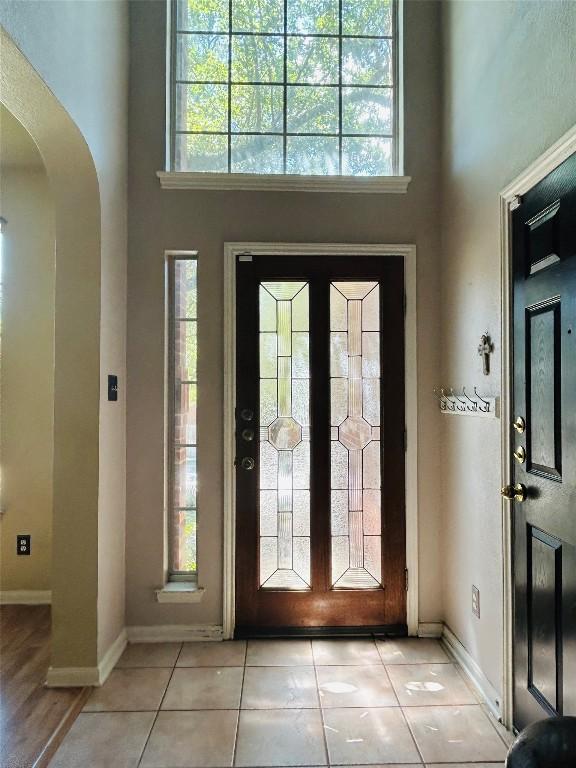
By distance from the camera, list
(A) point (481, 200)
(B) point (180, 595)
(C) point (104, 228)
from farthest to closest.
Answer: (B) point (180, 595) → (C) point (104, 228) → (A) point (481, 200)

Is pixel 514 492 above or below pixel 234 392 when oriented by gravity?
below

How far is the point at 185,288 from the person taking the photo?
267 centimetres

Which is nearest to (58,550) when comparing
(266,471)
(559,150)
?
(266,471)

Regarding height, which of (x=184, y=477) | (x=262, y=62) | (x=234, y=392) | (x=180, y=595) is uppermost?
(x=262, y=62)

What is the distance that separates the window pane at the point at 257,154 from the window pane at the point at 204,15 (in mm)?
625

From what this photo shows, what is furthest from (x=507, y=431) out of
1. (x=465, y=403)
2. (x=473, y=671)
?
(x=473, y=671)

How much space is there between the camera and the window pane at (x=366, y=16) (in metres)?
2.71

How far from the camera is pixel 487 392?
203 cm

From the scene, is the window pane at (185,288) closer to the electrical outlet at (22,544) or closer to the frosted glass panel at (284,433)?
the frosted glass panel at (284,433)

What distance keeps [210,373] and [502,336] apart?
1.44 m

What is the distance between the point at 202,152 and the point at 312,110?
668 millimetres

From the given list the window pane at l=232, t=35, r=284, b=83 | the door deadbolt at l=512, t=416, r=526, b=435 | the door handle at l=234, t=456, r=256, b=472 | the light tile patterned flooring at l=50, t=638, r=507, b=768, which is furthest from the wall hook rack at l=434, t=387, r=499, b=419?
the window pane at l=232, t=35, r=284, b=83

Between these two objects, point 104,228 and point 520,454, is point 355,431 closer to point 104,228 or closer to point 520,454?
point 520,454

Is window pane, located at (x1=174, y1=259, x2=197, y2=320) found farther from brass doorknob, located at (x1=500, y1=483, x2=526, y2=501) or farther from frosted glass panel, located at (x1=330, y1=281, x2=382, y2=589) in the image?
brass doorknob, located at (x1=500, y1=483, x2=526, y2=501)
